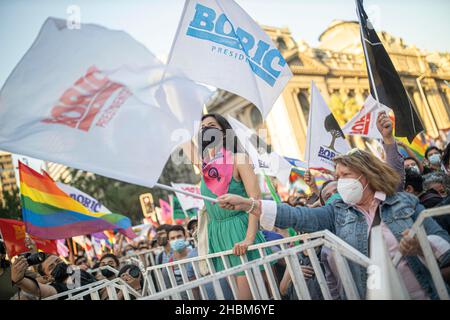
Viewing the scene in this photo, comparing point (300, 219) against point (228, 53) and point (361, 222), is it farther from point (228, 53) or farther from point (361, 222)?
point (228, 53)

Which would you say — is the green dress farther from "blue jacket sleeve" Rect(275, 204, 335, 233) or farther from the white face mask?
the white face mask

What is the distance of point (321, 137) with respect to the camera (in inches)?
213

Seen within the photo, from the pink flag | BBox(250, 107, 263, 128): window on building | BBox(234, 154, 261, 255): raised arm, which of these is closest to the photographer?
BBox(234, 154, 261, 255): raised arm

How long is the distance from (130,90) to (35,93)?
55 centimetres

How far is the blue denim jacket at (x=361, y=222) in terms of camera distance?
2.17 metres

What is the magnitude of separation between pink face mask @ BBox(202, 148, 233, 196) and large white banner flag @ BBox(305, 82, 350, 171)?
2421 millimetres

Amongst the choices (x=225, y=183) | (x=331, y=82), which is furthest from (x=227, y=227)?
(x=331, y=82)

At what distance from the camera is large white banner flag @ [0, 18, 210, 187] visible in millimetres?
2133

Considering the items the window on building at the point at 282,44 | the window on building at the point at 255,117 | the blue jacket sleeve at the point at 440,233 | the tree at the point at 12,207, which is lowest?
the blue jacket sleeve at the point at 440,233

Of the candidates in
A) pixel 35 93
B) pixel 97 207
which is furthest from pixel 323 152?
pixel 97 207

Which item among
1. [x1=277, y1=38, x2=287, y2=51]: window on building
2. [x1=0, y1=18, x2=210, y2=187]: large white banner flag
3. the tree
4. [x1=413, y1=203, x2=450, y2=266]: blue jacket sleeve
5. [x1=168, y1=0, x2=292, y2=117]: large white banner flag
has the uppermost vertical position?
[x1=277, y1=38, x2=287, y2=51]: window on building

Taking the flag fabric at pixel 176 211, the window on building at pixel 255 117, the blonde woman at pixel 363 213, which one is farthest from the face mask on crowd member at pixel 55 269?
the window on building at pixel 255 117

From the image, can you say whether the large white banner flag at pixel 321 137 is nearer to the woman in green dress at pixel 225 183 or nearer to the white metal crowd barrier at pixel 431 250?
the woman in green dress at pixel 225 183

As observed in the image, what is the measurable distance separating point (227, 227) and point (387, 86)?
2.69 meters
